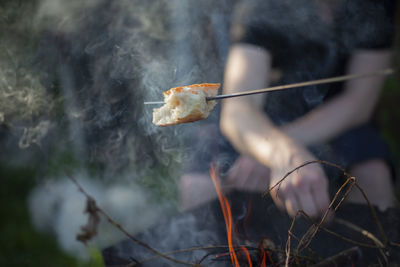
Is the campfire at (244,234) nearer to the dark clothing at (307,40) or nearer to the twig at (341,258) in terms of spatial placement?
the twig at (341,258)

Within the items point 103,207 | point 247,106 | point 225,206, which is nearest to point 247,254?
point 225,206

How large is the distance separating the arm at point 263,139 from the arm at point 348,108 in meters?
0.29

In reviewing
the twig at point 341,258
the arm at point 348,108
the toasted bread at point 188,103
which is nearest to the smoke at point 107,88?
the arm at point 348,108

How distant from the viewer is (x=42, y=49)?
2.78 m

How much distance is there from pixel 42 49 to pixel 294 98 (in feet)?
7.29

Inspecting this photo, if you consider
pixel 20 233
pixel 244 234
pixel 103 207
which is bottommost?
pixel 20 233

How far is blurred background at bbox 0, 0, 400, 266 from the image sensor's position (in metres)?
2.51

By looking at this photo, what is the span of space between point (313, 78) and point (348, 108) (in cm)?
37

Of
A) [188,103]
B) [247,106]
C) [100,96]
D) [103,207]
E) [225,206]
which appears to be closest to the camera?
[188,103]

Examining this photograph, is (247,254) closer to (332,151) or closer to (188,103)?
(188,103)

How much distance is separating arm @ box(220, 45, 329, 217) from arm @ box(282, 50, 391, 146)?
0.29 m

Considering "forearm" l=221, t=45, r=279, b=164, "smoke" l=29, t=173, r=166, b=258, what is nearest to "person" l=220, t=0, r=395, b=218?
"forearm" l=221, t=45, r=279, b=164

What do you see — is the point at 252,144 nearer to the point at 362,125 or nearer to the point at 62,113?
the point at 362,125

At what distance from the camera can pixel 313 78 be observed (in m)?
2.65
